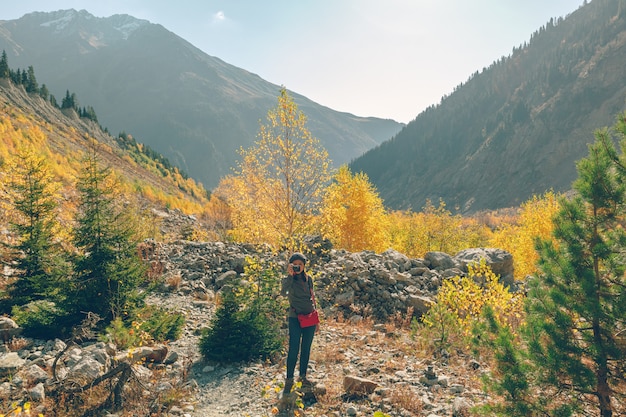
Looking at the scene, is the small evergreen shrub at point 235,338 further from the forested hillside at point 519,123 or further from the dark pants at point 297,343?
the forested hillside at point 519,123

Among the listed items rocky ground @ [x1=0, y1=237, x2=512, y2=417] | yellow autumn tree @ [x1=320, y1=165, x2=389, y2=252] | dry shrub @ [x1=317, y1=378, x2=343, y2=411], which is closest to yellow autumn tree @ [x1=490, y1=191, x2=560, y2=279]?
yellow autumn tree @ [x1=320, y1=165, x2=389, y2=252]

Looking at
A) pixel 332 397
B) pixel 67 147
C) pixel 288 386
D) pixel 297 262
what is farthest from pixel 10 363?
pixel 67 147

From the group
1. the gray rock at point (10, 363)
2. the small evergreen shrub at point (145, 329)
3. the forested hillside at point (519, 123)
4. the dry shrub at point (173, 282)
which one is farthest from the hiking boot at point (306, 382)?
the forested hillside at point (519, 123)

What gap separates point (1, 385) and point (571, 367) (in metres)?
7.49

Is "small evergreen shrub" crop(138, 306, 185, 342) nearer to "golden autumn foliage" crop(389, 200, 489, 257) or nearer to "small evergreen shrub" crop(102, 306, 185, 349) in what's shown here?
"small evergreen shrub" crop(102, 306, 185, 349)

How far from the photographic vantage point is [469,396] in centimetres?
575

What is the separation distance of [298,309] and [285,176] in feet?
17.1

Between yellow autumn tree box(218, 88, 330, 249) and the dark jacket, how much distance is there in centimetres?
405

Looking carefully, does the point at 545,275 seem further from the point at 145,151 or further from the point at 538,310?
the point at 145,151

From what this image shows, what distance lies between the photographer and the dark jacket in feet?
19.6

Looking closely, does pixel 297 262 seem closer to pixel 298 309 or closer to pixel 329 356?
pixel 298 309

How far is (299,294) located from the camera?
5996 millimetres

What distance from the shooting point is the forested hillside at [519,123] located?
393ft

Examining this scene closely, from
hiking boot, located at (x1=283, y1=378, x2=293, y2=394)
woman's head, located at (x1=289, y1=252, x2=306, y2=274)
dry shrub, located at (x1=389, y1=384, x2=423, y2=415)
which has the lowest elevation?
hiking boot, located at (x1=283, y1=378, x2=293, y2=394)
